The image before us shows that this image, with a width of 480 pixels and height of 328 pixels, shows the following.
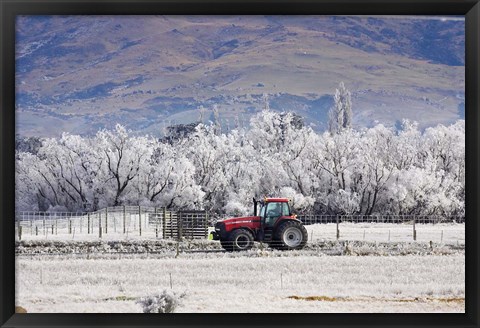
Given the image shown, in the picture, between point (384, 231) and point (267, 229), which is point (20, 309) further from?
point (384, 231)

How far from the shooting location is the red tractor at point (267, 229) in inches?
462

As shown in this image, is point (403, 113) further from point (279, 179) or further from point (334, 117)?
point (279, 179)

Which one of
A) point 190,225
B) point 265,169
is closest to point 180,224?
point 190,225

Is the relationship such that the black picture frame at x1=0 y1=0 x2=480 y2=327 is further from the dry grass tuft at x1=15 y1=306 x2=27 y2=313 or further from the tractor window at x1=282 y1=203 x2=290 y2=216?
the tractor window at x1=282 y1=203 x2=290 y2=216

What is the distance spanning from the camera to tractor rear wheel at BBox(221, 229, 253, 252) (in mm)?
11820

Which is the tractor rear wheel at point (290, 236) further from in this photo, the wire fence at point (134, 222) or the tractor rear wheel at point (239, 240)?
the wire fence at point (134, 222)

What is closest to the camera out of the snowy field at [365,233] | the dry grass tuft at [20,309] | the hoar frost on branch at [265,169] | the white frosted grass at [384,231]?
the dry grass tuft at [20,309]

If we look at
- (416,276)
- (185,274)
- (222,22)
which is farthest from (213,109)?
(416,276)

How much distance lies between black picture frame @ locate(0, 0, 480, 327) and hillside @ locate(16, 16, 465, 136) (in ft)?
15.9

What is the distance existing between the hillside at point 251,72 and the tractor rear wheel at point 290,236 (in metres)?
1.78
